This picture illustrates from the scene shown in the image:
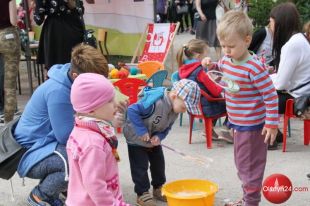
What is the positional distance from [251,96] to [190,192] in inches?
35.1

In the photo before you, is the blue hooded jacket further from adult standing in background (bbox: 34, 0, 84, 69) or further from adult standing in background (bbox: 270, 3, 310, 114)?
adult standing in background (bbox: 34, 0, 84, 69)

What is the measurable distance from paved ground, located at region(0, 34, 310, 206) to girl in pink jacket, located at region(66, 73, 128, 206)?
151cm

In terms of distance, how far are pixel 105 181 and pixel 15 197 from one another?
77.9 inches

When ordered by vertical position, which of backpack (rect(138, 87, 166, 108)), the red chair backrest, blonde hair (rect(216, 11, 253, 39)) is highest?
blonde hair (rect(216, 11, 253, 39))

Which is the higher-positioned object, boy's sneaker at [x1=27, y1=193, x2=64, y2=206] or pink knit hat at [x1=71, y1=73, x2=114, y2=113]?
pink knit hat at [x1=71, y1=73, x2=114, y2=113]

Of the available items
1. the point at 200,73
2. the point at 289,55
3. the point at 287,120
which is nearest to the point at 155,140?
the point at 200,73

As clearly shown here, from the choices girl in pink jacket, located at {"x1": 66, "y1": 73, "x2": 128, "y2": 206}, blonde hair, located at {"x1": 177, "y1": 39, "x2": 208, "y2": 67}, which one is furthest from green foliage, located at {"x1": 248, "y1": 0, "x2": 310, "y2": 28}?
girl in pink jacket, located at {"x1": 66, "y1": 73, "x2": 128, "y2": 206}

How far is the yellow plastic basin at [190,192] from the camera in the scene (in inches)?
144

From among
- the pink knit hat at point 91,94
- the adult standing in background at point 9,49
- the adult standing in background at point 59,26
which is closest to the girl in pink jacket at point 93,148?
the pink knit hat at point 91,94

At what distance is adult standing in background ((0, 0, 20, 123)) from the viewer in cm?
636

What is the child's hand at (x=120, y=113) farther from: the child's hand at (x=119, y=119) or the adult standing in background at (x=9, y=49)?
the adult standing in background at (x=9, y=49)

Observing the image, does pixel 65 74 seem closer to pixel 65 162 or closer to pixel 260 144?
pixel 65 162

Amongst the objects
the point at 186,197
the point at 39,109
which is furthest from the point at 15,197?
the point at 186,197

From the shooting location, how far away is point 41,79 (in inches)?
388
